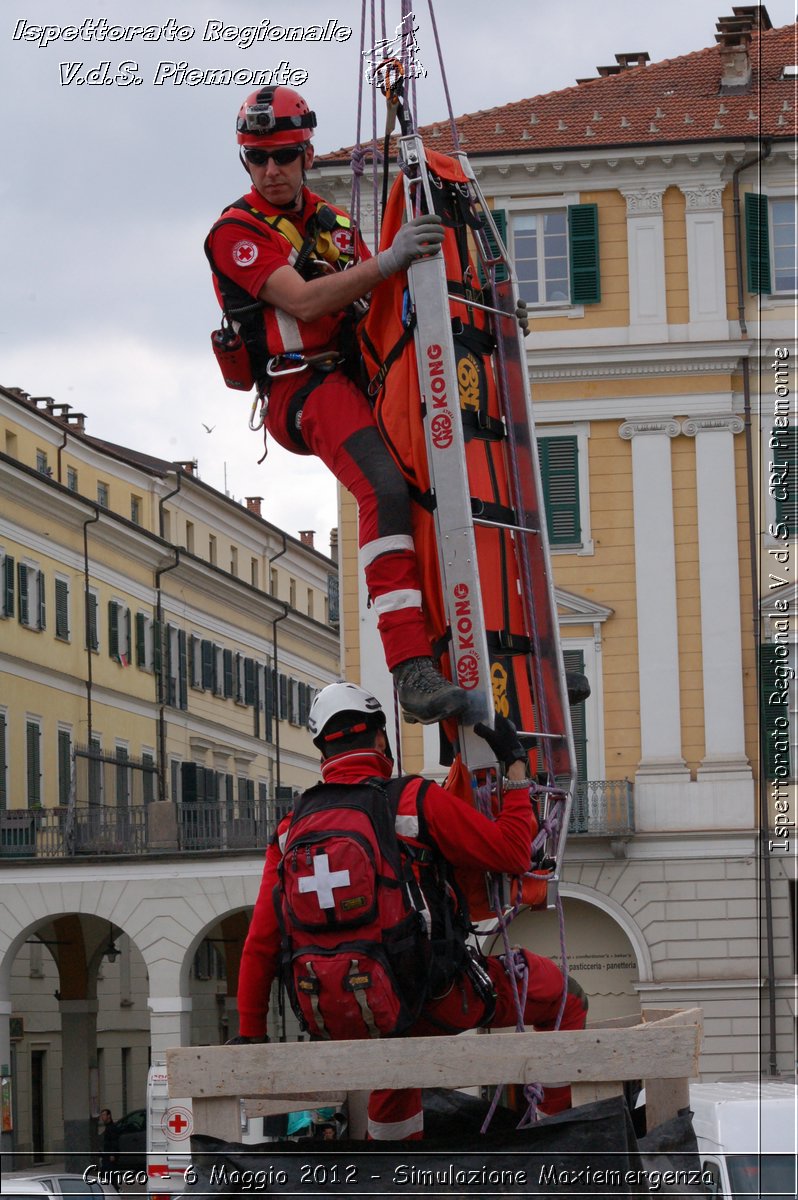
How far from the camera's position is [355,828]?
611 cm

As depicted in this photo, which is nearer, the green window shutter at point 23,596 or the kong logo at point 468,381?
the kong logo at point 468,381

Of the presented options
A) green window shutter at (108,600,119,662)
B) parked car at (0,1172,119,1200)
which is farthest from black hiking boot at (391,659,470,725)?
green window shutter at (108,600,119,662)

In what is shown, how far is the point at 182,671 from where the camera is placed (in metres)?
57.2

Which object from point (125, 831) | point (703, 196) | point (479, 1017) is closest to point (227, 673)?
point (125, 831)

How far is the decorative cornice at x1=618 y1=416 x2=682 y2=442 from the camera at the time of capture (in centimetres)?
3616

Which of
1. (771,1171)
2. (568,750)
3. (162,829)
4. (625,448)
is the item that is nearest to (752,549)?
(625,448)

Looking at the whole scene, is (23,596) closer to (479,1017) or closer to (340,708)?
(340,708)

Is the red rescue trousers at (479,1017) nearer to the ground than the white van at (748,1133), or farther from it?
farther from it

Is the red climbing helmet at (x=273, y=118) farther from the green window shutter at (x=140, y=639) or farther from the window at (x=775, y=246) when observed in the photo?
the green window shutter at (x=140, y=639)

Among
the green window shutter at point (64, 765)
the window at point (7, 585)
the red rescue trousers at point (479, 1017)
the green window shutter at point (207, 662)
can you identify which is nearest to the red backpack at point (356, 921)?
the red rescue trousers at point (479, 1017)

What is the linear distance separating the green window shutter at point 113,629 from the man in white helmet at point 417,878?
46463 mm

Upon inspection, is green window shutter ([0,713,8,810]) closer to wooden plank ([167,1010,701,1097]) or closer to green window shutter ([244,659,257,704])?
green window shutter ([244,659,257,704])

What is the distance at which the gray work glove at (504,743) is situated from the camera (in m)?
6.49

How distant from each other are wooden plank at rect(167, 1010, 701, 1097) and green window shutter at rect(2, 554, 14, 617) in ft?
136
